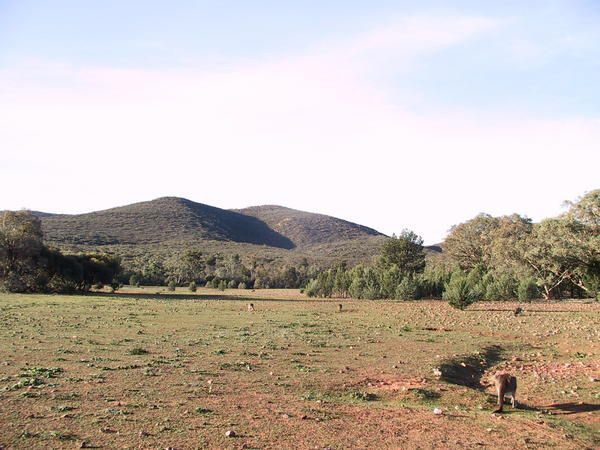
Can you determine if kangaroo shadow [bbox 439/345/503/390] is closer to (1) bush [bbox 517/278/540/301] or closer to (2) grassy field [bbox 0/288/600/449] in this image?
(2) grassy field [bbox 0/288/600/449]

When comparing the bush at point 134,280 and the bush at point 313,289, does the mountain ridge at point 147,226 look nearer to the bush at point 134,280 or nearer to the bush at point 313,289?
the bush at point 134,280

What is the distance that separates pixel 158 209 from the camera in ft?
592

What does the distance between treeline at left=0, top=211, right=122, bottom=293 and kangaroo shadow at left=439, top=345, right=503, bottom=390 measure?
52733 millimetres

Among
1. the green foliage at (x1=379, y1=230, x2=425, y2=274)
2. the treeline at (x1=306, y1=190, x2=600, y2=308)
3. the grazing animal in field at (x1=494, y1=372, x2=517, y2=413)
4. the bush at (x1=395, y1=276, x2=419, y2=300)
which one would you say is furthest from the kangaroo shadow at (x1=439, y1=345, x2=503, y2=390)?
the green foliage at (x1=379, y1=230, x2=425, y2=274)

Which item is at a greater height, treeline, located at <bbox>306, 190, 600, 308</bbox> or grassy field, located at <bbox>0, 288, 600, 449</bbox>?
treeline, located at <bbox>306, 190, 600, 308</bbox>

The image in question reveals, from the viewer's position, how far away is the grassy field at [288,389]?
8.48 m

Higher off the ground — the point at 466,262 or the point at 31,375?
the point at 466,262

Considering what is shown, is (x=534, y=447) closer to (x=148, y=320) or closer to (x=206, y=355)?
(x=206, y=355)

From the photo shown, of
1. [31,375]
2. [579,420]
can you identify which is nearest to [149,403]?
[31,375]

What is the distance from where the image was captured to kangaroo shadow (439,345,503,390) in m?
13.8

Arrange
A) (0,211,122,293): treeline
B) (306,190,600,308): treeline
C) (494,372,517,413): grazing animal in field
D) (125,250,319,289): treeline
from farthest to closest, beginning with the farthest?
(125,250,319,289): treeline
(0,211,122,293): treeline
(306,190,600,308): treeline
(494,372,517,413): grazing animal in field

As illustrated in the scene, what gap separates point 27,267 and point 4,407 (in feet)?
173

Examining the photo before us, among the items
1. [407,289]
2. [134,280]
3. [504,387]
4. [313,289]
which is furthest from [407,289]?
[134,280]

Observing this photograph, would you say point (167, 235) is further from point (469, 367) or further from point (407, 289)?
point (469, 367)
